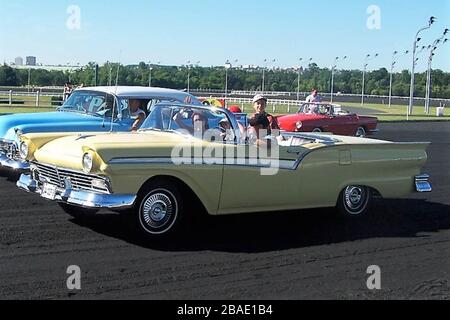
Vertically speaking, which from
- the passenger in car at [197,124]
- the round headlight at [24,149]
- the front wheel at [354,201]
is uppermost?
the passenger in car at [197,124]

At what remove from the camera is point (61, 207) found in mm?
7781

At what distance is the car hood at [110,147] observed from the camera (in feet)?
20.1

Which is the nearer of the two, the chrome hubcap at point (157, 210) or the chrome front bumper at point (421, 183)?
the chrome hubcap at point (157, 210)

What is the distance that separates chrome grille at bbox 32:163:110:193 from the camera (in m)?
6.14

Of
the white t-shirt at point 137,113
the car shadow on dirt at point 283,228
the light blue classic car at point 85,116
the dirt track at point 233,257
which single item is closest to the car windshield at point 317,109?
the light blue classic car at point 85,116

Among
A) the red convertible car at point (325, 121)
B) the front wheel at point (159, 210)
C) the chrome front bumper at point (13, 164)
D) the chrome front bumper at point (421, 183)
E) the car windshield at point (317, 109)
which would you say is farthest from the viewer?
the car windshield at point (317, 109)

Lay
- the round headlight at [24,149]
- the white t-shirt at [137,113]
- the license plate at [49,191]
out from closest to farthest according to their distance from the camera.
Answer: the license plate at [49,191] < the round headlight at [24,149] < the white t-shirt at [137,113]

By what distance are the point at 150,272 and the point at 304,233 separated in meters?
2.30

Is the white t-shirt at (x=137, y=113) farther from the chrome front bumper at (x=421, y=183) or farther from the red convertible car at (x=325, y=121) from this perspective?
the red convertible car at (x=325, y=121)

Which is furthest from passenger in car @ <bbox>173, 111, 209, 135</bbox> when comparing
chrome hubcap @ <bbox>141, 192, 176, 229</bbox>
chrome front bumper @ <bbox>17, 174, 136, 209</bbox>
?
chrome front bumper @ <bbox>17, 174, 136, 209</bbox>

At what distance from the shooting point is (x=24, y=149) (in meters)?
8.05

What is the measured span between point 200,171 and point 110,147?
38.0 inches

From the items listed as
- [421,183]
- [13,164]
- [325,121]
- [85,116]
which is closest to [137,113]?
[85,116]
